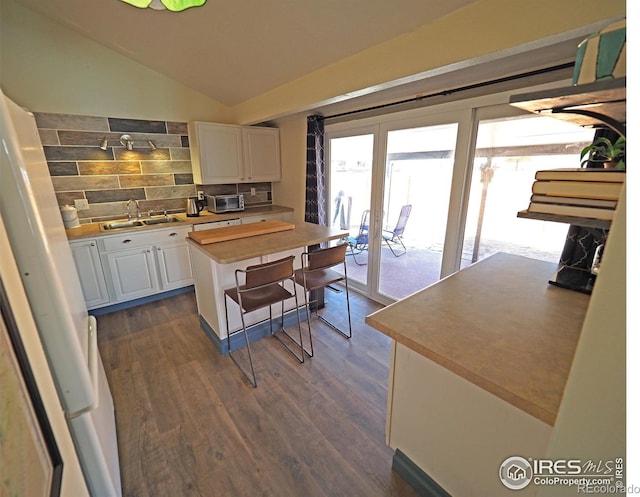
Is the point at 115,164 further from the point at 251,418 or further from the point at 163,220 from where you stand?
the point at 251,418

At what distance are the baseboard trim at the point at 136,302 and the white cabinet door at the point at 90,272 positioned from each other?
10 cm

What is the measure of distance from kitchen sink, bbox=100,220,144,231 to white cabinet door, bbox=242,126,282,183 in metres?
1.48

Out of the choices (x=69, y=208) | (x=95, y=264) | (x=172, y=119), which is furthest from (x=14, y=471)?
(x=172, y=119)

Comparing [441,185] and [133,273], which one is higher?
[441,185]

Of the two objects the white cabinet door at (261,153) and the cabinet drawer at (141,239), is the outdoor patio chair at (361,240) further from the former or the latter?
the cabinet drawer at (141,239)

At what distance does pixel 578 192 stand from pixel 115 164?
4134 millimetres

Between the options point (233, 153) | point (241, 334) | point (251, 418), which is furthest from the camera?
point (233, 153)

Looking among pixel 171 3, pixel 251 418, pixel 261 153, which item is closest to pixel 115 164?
pixel 261 153

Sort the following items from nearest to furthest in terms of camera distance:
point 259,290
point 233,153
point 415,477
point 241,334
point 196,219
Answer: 1. point 415,477
2. point 259,290
3. point 241,334
4. point 196,219
5. point 233,153

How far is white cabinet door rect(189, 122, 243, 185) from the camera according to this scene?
354 cm

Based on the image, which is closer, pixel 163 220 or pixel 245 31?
pixel 245 31

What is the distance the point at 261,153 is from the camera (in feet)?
13.1

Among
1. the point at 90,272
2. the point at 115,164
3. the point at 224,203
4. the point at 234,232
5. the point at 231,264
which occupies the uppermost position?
the point at 115,164

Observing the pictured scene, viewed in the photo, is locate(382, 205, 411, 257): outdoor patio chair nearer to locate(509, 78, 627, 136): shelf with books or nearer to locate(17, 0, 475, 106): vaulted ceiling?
locate(17, 0, 475, 106): vaulted ceiling
